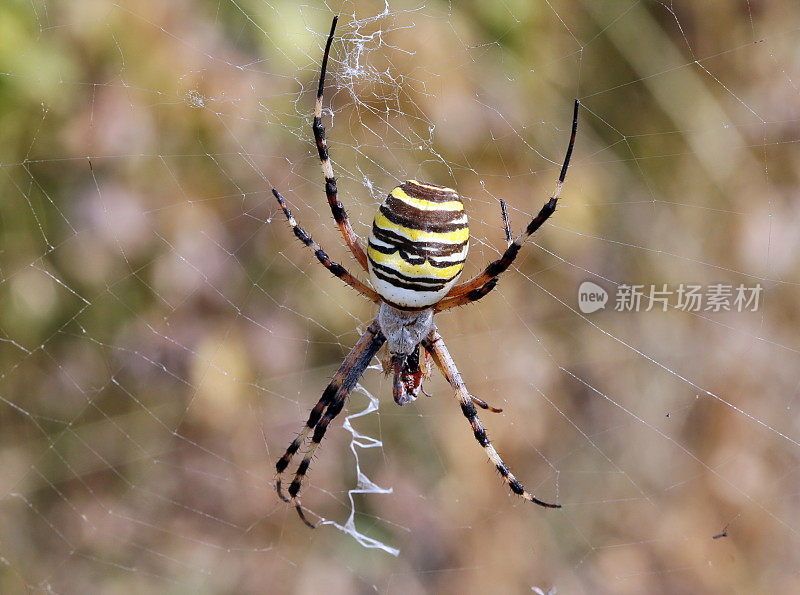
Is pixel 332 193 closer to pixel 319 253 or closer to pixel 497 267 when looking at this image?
pixel 319 253

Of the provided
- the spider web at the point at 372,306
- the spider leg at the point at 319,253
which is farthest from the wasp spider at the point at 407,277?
the spider web at the point at 372,306

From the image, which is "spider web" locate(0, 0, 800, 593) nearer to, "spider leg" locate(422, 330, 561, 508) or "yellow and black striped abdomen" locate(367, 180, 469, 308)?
"spider leg" locate(422, 330, 561, 508)

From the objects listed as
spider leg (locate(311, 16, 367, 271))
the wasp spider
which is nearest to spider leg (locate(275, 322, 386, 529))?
the wasp spider

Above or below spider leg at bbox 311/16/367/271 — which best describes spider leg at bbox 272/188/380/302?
below

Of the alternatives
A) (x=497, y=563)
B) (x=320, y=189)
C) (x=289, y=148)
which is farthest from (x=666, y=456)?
(x=289, y=148)

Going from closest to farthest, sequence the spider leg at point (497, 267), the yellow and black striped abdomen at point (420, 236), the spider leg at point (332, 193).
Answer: the yellow and black striped abdomen at point (420, 236), the spider leg at point (497, 267), the spider leg at point (332, 193)

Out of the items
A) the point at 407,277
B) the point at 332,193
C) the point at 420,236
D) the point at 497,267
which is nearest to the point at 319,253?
the point at 332,193

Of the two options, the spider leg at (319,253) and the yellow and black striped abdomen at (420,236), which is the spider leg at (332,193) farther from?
the yellow and black striped abdomen at (420,236)
